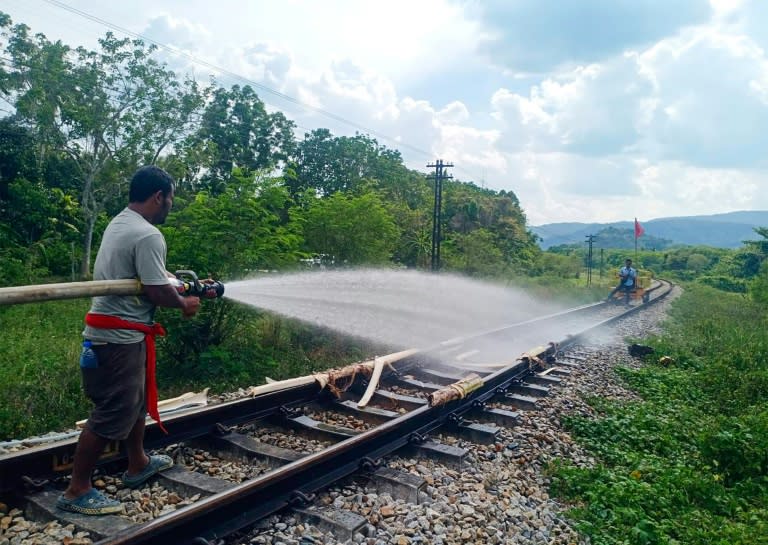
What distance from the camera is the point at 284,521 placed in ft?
11.8

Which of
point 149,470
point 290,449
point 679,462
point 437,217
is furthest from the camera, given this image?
point 437,217

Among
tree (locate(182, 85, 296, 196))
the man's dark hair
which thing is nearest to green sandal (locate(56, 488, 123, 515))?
the man's dark hair

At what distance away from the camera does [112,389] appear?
351 cm

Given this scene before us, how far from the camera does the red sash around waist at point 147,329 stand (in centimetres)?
349

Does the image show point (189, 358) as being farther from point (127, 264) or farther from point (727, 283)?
point (727, 283)

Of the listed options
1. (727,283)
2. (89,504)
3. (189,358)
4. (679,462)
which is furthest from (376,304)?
(727,283)

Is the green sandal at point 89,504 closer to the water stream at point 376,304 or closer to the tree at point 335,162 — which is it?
the water stream at point 376,304

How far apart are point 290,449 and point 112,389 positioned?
5.74 ft

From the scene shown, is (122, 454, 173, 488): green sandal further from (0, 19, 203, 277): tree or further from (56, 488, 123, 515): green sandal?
(0, 19, 203, 277): tree

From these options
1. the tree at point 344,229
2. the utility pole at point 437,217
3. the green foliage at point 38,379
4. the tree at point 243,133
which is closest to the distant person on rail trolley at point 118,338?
the green foliage at point 38,379

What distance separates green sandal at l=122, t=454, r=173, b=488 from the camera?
384 cm

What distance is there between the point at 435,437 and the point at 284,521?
2131 millimetres

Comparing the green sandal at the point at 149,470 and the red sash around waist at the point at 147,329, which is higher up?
the red sash around waist at the point at 147,329

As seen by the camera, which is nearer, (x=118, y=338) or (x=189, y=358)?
(x=118, y=338)
